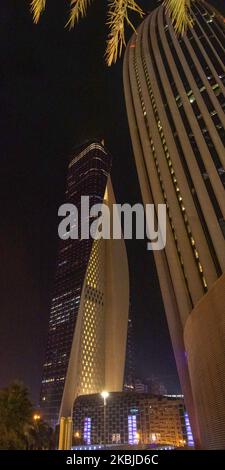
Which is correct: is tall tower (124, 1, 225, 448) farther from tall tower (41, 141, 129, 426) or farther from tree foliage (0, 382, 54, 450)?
tall tower (41, 141, 129, 426)

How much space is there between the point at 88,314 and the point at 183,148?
103m

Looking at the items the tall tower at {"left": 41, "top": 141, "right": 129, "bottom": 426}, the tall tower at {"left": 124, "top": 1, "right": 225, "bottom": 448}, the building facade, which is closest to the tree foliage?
the tall tower at {"left": 124, "top": 1, "right": 225, "bottom": 448}

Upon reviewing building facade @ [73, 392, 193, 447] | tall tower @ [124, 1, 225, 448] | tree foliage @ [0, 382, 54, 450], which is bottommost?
tree foliage @ [0, 382, 54, 450]

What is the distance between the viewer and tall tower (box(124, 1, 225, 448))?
115 ft

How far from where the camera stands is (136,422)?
9144 centimetres

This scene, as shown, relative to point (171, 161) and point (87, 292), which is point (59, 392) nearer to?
point (87, 292)

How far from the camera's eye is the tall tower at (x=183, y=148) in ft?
115

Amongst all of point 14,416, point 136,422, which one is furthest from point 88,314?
point 14,416

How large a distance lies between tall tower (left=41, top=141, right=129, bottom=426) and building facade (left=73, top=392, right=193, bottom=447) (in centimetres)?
2088

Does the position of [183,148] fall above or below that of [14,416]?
above

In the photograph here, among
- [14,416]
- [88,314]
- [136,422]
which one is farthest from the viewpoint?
[88,314]

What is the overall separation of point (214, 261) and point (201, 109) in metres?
19.4

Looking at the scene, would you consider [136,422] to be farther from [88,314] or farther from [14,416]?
[14,416]
